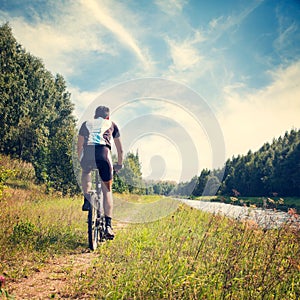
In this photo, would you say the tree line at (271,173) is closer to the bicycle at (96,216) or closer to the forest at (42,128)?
the forest at (42,128)

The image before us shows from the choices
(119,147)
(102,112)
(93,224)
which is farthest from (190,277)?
(102,112)

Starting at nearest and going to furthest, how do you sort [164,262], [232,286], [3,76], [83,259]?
1. [232,286]
2. [164,262]
3. [83,259]
4. [3,76]

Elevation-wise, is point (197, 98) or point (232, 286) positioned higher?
point (197, 98)

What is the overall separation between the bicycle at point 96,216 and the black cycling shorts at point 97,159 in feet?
0.98

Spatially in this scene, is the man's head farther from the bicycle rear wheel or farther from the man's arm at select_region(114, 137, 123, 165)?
the bicycle rear wheel

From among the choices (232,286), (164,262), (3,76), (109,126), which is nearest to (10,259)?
(164,262)

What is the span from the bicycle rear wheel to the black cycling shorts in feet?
1.62

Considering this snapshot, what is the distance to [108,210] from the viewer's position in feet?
15.8

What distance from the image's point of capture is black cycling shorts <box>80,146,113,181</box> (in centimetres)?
448

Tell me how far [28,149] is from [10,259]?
1213 inches

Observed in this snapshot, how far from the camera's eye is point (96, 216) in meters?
4.99

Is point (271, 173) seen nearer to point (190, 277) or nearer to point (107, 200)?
point (107, 200)

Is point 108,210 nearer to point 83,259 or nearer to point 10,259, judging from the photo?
point 83,259

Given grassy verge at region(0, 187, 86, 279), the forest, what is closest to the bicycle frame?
grassy verge at region(0, 187, 86, 279)
